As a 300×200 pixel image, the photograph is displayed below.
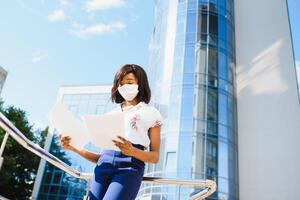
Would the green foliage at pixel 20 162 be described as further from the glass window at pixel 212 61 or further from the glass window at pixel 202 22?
the glass window at pixel 202 22

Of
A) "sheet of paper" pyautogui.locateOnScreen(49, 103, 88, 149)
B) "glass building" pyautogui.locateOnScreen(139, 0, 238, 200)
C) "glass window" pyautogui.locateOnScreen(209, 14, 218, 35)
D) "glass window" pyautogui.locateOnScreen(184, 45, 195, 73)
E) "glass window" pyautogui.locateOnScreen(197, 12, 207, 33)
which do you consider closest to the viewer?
"sheet of paper" pyautogui.locateOnScreen(49, 103, 88, 149)

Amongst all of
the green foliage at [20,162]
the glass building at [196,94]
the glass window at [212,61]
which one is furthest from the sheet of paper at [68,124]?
the green foliage at [20,162]

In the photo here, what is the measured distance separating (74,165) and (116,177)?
18.0 meters

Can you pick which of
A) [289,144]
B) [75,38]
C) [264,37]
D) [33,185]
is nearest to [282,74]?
[264,37]

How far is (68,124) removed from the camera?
4.98 feet

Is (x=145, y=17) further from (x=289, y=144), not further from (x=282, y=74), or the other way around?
(x=289, y=144)

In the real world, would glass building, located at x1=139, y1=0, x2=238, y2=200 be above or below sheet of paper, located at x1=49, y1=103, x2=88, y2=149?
above

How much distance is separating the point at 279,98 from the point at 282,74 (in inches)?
41.3

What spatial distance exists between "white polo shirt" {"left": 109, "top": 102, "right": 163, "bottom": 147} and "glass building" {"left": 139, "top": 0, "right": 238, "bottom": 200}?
8.01 m

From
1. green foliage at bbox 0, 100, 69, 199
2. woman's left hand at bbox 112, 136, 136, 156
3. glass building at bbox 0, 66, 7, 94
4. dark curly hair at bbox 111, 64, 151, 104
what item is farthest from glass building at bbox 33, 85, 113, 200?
woman's left hand at bbox 112, 136, 136, 156

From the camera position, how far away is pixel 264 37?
1273cm

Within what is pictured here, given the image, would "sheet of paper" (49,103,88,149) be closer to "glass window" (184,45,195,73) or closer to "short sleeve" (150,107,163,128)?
"short sleeve" (150,107,163,128)

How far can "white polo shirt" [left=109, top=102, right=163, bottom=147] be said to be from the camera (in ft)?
4.91

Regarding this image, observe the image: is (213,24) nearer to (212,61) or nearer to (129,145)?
(212,61)
